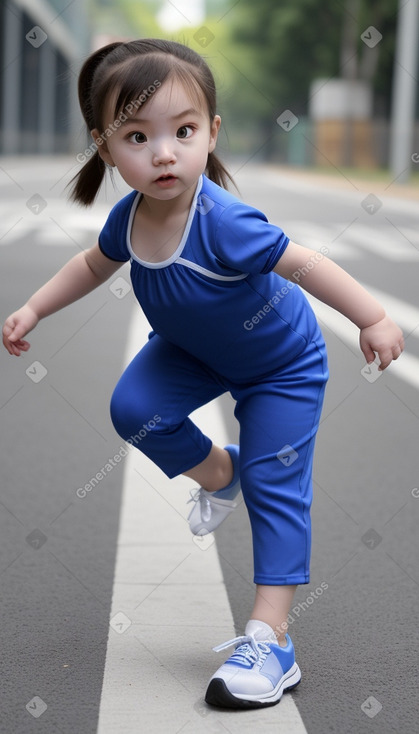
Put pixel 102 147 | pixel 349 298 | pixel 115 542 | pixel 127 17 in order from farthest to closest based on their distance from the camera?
pixel 127 17 → pixel 115 542 → pixel 102 147 → pixel 349 298

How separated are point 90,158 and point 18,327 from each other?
1.53 feet

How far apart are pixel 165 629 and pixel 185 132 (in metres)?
1.24

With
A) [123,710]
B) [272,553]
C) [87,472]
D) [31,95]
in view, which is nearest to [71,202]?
[272,553]

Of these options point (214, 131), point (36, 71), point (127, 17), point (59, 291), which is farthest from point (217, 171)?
point (127, 17)

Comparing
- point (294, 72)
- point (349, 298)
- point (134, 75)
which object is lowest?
point (349, 298)

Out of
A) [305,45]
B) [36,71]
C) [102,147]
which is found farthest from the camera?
[305,45]

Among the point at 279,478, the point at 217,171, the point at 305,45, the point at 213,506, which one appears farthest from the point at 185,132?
the point at 305,45

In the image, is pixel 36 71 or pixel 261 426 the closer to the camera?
pixel 261 426

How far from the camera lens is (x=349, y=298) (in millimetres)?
2766

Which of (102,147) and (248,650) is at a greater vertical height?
(102,147)

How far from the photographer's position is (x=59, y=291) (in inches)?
125

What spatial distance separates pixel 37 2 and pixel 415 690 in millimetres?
49145

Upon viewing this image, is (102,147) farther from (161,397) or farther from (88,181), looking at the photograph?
(161,397)

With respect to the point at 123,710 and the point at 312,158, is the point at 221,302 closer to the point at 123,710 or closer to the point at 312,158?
the point at 123,710
